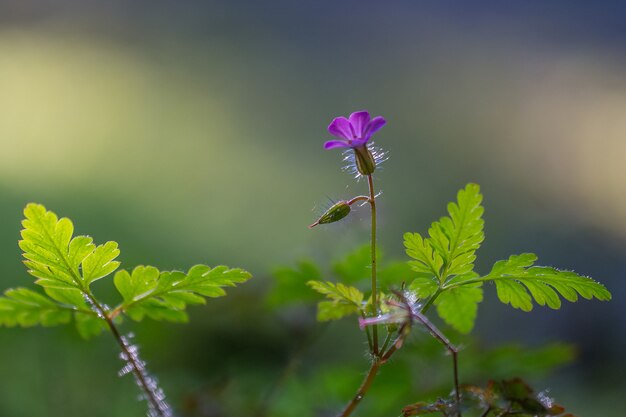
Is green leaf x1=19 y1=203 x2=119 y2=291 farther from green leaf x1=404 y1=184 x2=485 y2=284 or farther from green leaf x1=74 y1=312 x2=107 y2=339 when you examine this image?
green leaf x1=404 y1=184 x2=485 y2=284

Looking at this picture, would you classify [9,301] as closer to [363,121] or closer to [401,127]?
[363,121]

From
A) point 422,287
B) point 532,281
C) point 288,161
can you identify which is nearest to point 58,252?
point 422,287

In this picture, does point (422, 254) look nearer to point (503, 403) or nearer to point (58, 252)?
point (503, 403)

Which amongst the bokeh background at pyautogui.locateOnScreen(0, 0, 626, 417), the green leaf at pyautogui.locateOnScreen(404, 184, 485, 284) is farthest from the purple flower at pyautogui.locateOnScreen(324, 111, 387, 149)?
the bokeh background at pyautogui.locateOnScreen(0, 0, 626, 417)

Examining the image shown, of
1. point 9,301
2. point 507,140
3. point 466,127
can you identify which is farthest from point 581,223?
point 9,301

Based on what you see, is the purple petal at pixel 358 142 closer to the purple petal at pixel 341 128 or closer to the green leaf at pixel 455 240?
the purple petal at pixel 341 128
